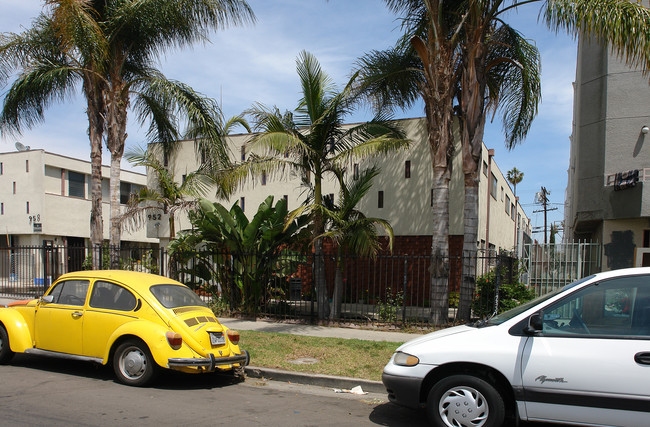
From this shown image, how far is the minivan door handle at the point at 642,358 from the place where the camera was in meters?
4.53

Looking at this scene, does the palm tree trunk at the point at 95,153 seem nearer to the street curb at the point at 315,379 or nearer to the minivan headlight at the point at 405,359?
the street curb at the point at 315,379

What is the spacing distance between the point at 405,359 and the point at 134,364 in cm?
367

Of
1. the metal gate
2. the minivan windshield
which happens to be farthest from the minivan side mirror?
the metal gate

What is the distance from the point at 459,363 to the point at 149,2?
12686mm

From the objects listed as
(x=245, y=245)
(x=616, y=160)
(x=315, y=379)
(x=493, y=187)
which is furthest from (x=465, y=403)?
(x=493, y=187)

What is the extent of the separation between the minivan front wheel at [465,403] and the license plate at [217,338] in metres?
3.17

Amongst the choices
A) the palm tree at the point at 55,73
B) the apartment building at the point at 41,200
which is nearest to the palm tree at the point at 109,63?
the palm tree at the point at 55,73

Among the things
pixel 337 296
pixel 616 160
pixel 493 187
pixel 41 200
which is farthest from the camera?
pixel 41 200

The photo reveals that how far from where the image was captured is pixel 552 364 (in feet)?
15.8

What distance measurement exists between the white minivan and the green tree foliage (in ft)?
28.0

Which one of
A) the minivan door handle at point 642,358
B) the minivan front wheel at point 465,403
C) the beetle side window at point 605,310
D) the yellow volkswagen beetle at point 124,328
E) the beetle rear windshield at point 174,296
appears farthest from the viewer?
the beetle rear windshield at point 174,296

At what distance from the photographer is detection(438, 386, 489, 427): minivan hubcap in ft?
16.4

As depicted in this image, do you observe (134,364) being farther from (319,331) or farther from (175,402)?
(319,331)

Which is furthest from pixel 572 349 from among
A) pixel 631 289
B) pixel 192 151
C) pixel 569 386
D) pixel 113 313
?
pixel 192 151
